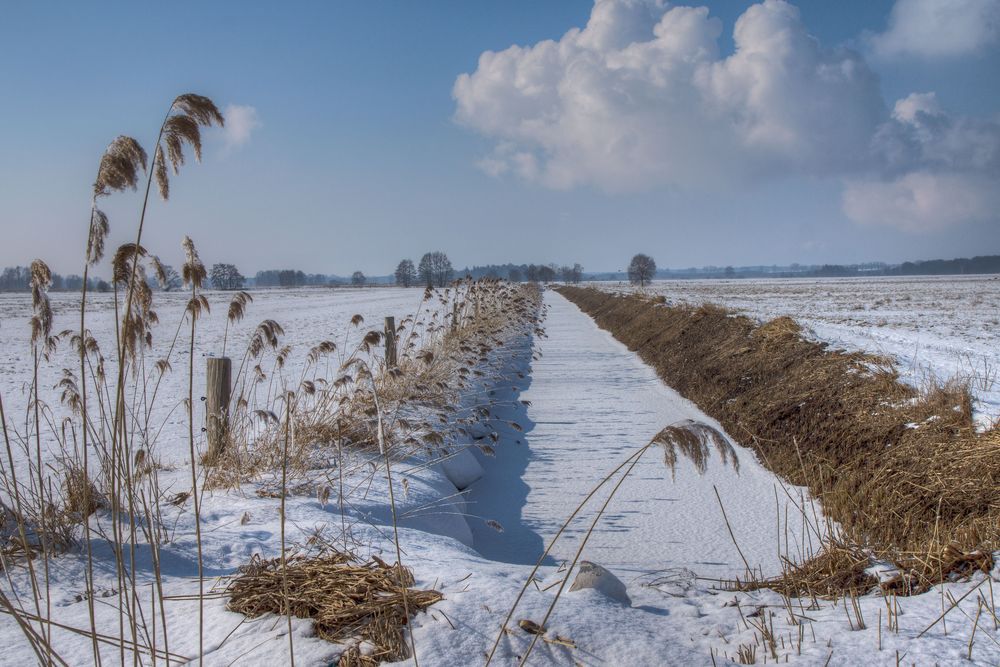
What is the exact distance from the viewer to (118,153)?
66.2 inches

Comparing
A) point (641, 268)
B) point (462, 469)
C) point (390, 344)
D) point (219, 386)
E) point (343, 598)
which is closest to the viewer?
point (343, 598)

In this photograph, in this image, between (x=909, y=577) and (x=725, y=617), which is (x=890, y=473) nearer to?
(x=909, y=577)

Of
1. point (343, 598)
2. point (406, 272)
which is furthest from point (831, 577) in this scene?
point (406, 272)

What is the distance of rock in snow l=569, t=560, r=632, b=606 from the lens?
2.89 meters

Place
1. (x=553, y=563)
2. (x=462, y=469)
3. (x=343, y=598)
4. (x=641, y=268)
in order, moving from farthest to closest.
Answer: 1. (x=641, y=268)
2. (x=462, y=469)
3. (x=553, y=563)
4. (x=343, y=598)

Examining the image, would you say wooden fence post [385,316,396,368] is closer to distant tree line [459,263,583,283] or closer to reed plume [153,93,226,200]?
reed plume [153,93,226,200]

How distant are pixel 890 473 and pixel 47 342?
18.1 feet

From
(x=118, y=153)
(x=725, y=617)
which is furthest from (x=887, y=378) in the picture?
(x=118, y=153)

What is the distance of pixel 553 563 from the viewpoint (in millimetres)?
4402

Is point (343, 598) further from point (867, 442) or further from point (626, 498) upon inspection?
point (867, 442)

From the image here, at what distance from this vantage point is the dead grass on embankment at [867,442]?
11.2ft

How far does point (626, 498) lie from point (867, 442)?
2.24 metres

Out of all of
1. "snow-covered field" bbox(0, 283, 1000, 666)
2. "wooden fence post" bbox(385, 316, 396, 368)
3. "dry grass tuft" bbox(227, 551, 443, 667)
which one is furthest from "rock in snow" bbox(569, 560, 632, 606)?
"wooden fence post" bbox(385, 316, 396, 368)

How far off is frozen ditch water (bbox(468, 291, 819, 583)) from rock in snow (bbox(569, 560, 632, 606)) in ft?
2.96
